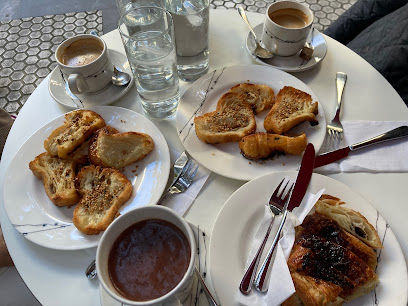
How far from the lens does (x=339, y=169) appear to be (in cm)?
102

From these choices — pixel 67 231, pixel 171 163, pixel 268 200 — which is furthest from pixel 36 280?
pixel 268 200

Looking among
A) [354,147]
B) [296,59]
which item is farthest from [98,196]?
[296,59]

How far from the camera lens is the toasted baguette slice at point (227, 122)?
108 centimetres

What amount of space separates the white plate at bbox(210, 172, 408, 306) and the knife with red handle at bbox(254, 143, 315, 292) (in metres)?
0.02

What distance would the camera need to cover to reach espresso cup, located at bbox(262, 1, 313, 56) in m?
1.24

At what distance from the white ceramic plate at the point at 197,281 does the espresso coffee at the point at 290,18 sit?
0.89 m

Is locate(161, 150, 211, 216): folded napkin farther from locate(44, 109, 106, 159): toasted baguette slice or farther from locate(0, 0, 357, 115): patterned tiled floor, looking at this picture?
locate(0, 0, 357, 115): patterned tiled floor

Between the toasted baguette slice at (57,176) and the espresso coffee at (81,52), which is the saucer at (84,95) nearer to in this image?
the espresso coffee at (81,52)

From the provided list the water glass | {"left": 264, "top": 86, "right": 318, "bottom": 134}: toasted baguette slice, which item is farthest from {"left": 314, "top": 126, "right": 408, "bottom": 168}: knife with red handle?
the water glass

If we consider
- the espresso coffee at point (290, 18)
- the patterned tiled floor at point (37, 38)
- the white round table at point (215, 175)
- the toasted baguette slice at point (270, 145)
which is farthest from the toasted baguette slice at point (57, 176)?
the patterned tiled floor at point (37, 38)

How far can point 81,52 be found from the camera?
1.25 metres

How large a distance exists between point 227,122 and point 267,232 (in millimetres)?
412

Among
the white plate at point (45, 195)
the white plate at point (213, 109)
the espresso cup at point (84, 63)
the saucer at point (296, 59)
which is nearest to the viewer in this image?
the white plate at point (45, 195)

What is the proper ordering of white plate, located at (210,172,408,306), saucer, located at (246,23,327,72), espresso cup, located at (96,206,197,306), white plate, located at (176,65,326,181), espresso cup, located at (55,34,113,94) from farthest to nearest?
saucer, located at (246,23,327,72), espresso cup, located at (55,34,113,94), white plate, located at (176,65,326,181), white plate, located at (210,172,408,306), espresso cup, located at (96,206,197,306)
